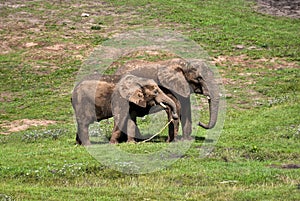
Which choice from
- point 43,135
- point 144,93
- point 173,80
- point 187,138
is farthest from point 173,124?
point 43,135

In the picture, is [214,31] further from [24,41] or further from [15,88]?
[15,88]

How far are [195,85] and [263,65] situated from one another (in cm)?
1364

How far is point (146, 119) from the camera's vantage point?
26328 millimetres

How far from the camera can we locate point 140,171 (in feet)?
55.6

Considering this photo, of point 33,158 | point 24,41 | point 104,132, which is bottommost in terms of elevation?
point 24,41

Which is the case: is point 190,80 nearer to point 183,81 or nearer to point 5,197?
point 183,81

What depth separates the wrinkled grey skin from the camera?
22.0 meters

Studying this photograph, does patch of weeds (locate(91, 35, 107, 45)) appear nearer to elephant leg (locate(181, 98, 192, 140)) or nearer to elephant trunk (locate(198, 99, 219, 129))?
elephant trunk (locate(198, 99, 219, 129))

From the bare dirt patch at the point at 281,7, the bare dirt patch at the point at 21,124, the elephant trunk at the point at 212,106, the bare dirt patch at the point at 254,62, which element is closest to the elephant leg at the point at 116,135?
the elephant trunk at the point at 212,106

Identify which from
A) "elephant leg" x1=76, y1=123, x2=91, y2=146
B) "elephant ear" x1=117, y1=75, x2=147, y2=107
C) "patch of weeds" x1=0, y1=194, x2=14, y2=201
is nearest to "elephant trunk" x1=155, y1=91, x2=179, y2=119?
"elephant ear" x1=117, y1=75, x2=147, y2=107

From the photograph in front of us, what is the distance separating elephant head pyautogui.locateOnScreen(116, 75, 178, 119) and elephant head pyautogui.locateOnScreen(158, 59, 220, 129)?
956mm

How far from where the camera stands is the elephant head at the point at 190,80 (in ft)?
72.1

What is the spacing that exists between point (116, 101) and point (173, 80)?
201cm

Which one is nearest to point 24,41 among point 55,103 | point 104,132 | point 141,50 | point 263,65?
point 141,50
